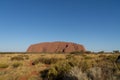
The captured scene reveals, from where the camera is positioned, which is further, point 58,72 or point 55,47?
point 55,47

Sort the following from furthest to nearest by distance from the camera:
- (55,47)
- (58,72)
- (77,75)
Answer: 1. (55,47)
2. (58,72)
3. (77,75)

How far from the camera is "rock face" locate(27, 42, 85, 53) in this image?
457 feet

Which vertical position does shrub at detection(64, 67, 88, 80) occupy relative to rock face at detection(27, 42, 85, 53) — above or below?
below

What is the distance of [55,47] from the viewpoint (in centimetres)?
15088

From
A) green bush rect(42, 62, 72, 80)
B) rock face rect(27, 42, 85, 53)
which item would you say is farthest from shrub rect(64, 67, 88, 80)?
rock face rect(27, 42, 85, 53)

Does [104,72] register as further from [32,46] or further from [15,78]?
[32,46]

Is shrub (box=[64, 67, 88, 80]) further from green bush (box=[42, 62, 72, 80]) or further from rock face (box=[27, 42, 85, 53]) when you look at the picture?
rock face (box=[27, 42, 85, 53])

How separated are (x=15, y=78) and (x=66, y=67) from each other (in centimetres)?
337

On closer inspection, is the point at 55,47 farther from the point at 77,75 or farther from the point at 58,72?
the point at 77,75

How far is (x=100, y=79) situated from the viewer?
8.73m

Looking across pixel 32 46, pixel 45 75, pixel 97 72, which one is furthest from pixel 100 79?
pixel 32 46

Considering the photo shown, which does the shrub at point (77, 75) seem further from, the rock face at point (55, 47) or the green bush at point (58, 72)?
the rock face at point (55, 47)

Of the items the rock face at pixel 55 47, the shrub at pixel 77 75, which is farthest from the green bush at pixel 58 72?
the rock face at pixel 55 47

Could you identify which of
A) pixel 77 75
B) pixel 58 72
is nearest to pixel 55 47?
pixel 58 72
